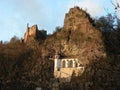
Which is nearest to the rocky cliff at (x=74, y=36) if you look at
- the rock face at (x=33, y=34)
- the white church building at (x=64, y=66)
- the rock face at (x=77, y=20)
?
the rock face at (x=77, y=20)

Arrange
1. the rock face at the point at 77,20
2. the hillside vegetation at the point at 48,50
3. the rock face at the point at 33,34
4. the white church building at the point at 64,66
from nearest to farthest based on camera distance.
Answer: the hillside vegetation at the point at 48,50
the white church building at the point at 64,66
the rock face at the point at 77,20
the rock face at the point at 33,34

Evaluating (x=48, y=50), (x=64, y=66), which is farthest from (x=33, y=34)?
(x=64, y=66)

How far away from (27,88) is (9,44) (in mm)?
39219

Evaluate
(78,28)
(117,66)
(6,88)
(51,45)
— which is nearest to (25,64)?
(51,45)

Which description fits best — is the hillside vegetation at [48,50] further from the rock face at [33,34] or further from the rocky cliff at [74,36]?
the rock face at [33,34]

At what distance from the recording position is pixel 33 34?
93312 mm

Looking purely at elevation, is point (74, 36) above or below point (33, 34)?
below

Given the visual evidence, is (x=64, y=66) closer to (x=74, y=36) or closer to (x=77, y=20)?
(x=74, y=36)

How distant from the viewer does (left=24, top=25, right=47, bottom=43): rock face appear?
92938mm

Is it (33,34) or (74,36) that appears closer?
→ (74,36)

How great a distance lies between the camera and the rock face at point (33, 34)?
305 feet

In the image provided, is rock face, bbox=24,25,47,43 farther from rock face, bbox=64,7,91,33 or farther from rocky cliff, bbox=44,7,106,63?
rock face, bbox=64,7,91,33

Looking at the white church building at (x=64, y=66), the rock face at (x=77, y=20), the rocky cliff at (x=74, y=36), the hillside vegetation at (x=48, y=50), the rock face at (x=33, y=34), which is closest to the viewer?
the hillside vegetation at (x=48, y=50)

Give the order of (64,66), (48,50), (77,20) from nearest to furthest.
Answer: (64,66) → (77,20) → (48,50)
